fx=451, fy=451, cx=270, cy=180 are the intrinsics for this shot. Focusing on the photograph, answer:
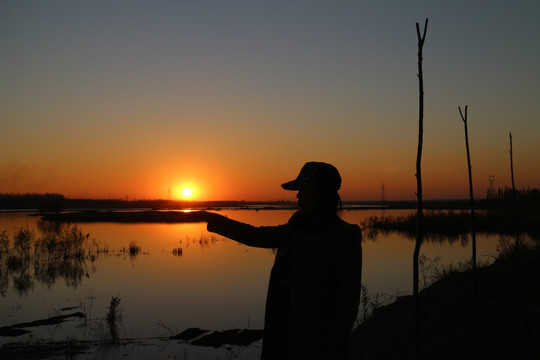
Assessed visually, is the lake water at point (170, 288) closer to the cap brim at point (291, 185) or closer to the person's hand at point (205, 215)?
the person's hand at point (205, 215)

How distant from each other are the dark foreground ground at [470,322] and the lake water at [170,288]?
9.59 ft

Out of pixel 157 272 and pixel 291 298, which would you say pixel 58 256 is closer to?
pixel 157 272

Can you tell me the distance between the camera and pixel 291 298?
2.43m

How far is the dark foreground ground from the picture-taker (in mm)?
5090

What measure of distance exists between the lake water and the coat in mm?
7319

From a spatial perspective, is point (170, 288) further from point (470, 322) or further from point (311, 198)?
point (311, 198)

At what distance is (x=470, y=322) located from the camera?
6.13 metres

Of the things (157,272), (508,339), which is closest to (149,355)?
(508,339)

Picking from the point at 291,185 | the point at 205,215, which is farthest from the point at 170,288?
the point at 291,185

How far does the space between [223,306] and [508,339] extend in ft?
25.7

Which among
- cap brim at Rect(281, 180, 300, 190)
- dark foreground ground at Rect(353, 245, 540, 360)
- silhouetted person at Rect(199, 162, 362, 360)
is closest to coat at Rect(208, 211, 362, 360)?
silhouetted person at Rect(199, 162, 362, 360)

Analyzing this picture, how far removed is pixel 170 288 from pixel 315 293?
1234 centimetres

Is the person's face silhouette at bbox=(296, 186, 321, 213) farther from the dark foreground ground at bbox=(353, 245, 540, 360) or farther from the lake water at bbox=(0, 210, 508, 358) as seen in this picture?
the lake water at bbox=(0, 210, 508, 358)

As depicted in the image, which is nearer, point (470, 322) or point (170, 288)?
point (470, 322)
